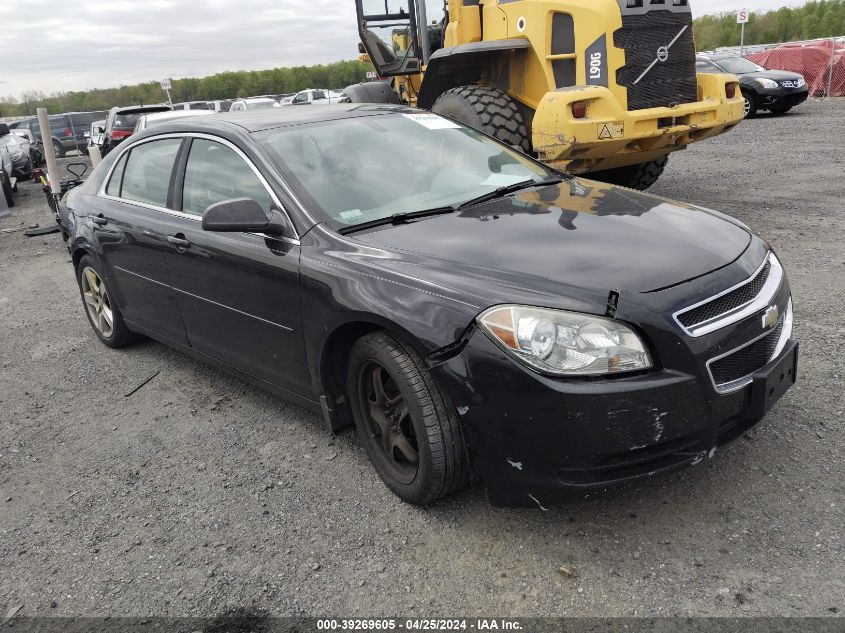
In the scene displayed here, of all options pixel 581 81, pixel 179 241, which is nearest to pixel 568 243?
pixel 179 241

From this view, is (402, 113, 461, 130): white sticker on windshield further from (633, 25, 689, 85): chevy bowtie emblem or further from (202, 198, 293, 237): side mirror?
(633, 25, 689, 85): chevy bowtie emblem

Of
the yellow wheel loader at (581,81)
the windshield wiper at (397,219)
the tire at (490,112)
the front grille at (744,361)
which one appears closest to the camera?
the front grille at (744,361)

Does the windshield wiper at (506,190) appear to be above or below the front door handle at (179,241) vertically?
above

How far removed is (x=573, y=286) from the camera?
8.15 feet

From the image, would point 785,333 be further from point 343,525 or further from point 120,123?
point 120,123

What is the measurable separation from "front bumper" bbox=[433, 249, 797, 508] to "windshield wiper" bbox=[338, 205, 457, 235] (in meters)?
0.86

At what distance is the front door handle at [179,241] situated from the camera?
150 inches

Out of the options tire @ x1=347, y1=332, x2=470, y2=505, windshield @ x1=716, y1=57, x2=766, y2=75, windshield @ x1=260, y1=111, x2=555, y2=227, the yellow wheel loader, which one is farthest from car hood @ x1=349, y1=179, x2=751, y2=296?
windshield @ x1=716, y1=57, x2=766, y2=75

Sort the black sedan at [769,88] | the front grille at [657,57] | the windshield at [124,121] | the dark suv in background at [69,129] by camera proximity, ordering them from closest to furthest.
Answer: the front grille at [657,57]
the windshield at [124,121]
the black sedan at [769,88]
the dark suv in background at [69,129]

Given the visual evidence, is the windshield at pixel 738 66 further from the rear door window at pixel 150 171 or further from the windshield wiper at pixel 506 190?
the rear door window at pixel 150 171

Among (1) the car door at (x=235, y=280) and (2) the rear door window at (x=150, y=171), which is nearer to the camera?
(1) the car door at (x=235, y=280)

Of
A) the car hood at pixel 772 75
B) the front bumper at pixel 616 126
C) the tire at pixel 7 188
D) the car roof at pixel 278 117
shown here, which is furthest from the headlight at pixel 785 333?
the car hood at pixel 772 75

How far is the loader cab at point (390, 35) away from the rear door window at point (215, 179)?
5594 millimetres

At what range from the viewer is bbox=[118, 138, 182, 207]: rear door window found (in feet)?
13.6
